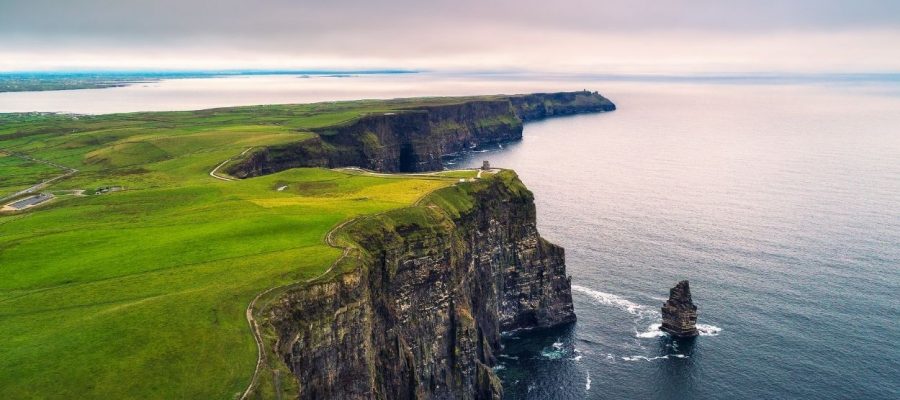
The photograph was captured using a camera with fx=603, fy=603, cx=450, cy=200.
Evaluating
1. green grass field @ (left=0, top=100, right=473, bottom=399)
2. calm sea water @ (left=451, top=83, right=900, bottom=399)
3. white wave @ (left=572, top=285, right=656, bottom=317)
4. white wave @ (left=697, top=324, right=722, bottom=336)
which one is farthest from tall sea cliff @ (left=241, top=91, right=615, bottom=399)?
white wave @ (left=697, top=324, right=722, bottom=336)

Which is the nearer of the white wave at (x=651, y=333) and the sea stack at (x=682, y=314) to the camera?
the sea stack at (x=682, y=314)

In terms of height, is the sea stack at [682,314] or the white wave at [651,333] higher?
the sea stack at [682,314]

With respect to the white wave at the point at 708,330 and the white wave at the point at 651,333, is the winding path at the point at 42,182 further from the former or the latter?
the white wave at the point at 708,330

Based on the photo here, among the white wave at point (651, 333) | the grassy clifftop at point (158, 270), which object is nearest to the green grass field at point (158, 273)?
the grassy clifftop at point (158, 270)

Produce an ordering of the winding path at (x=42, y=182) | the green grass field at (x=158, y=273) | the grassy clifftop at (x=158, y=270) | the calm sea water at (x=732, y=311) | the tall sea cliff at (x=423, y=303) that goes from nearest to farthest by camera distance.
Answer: the green grass field at (x=158, y=273) → the grassy clifftop at (x=158, y=270) → the tall sea cliff at (x=423, y=303) → the calm sea water at (x=732, y=311) → the winding path at (x=42, y=182)

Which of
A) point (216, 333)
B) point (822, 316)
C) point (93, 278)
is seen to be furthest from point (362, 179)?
point (822, 316)

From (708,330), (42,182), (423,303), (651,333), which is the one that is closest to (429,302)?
(423,303)

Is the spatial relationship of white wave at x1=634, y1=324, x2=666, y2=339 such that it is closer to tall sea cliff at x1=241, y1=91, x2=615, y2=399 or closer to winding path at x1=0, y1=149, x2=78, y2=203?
tall sea cliff at x1=241, y1=91, x2=615, y2=399
